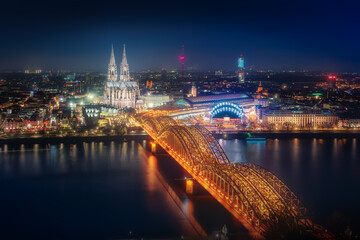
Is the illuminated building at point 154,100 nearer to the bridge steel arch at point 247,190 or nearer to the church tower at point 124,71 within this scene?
the church tower at point 124,71

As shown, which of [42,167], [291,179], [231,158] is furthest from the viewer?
[231,158]

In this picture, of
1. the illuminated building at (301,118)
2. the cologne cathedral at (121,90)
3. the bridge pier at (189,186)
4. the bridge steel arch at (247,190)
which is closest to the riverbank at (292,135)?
the illuminated building at (301,118)

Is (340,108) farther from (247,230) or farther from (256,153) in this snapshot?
(247,230)

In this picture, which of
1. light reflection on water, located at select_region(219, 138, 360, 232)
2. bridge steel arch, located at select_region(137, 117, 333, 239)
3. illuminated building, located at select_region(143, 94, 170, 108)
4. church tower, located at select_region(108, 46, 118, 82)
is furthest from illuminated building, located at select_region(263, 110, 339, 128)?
bridge steel arch, located at select_region(137, 117, 333, 239)

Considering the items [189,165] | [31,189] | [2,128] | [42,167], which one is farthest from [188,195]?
[2,128]

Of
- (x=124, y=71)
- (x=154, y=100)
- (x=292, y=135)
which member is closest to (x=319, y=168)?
(x=292, y=135)

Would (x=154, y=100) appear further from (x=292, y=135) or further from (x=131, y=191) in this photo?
(x=131, y=191)
